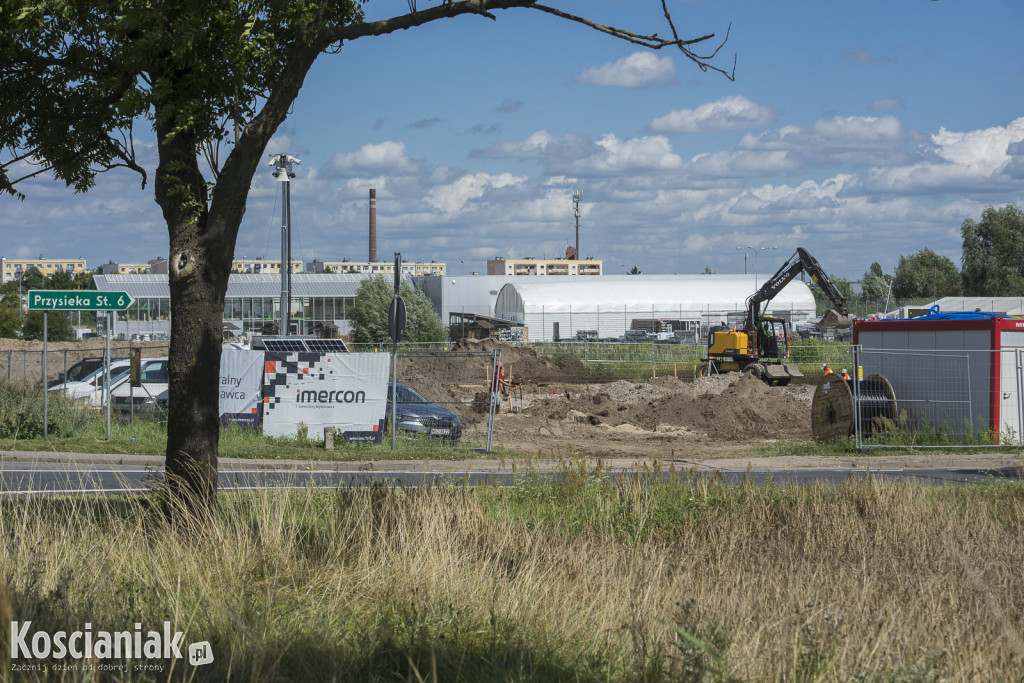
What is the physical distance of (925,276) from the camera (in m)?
104

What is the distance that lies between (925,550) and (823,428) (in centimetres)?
1381

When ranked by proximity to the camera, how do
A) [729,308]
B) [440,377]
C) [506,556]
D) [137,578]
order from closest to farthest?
[137,578] < [506,556] < [440,377] < [729,308]

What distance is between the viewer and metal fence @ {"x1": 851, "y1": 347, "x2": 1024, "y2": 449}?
19016 mm

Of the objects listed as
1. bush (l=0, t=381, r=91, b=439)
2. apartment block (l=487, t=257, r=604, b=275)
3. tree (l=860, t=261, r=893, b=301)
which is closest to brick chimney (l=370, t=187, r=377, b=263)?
apartment block (l=487, t=257, r=604, b=275)

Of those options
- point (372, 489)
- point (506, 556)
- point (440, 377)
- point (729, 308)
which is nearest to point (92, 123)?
point (372, 489)

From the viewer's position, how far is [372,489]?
786 centimetres

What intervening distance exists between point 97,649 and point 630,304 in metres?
76.0

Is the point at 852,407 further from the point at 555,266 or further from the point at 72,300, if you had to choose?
the point at 555,266

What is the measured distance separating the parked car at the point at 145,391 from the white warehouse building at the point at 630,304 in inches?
1917

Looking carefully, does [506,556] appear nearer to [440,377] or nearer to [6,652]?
[6,652]

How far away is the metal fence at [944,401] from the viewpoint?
1902 cm

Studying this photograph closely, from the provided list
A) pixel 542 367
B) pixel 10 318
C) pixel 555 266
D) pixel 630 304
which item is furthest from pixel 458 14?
pixel 555 266

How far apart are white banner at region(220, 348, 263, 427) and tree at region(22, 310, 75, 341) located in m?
41.1

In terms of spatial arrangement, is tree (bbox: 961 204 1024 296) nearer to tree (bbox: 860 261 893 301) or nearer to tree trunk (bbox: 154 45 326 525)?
tree (bbox: 860 261 893 301)
